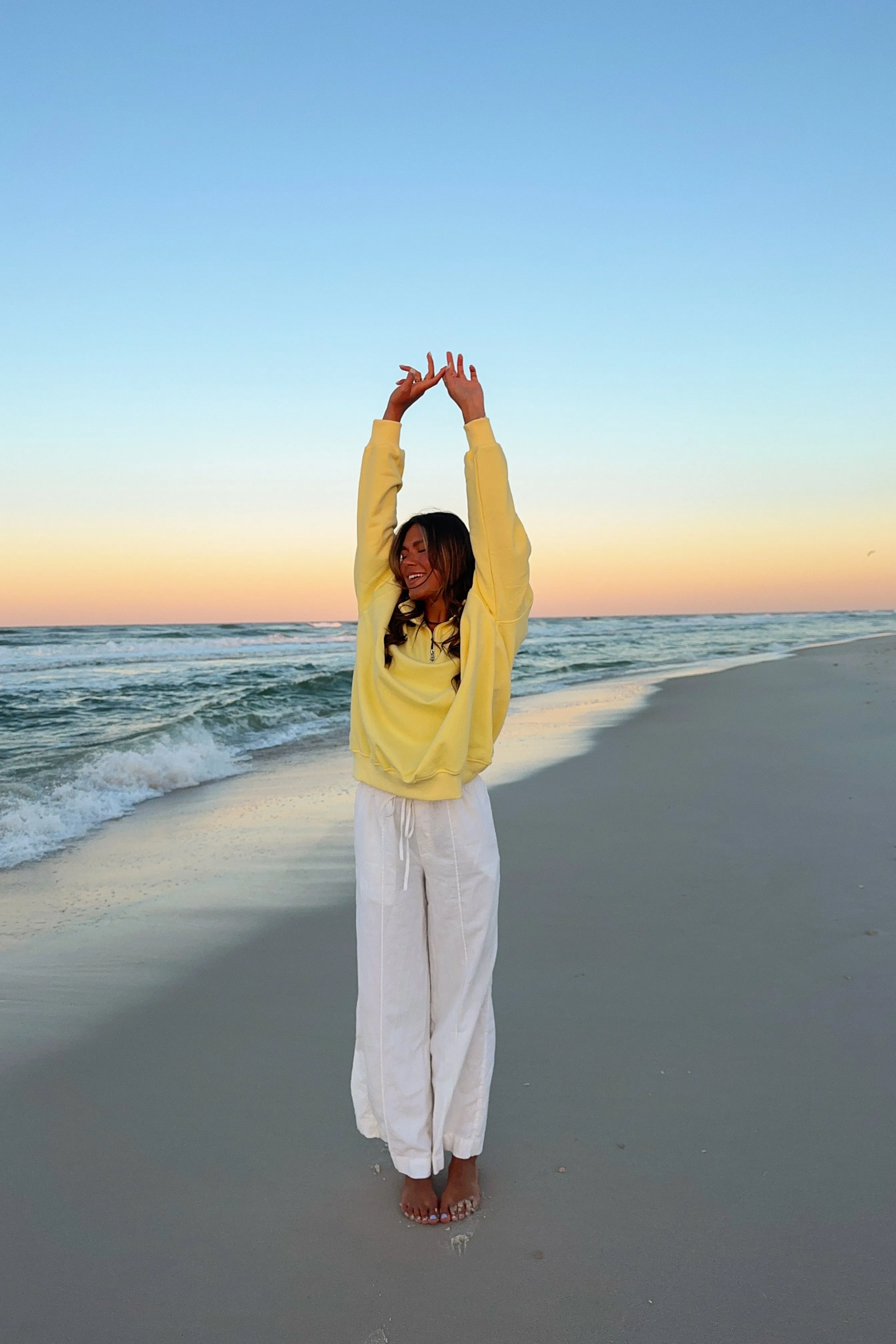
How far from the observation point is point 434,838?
6.83 ft

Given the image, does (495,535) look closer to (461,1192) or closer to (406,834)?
(406,834)

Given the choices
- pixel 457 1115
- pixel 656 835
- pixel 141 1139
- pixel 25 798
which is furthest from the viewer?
pixel 25 798

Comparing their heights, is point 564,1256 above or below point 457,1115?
below

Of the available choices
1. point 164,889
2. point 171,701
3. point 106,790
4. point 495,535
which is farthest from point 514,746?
point 171,701

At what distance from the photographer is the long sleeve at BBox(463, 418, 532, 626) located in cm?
210

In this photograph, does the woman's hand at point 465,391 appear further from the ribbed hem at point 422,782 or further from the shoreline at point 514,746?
the shoreline at point 514,746

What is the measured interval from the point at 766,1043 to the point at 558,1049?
0.65m

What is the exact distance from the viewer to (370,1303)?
6.02ft

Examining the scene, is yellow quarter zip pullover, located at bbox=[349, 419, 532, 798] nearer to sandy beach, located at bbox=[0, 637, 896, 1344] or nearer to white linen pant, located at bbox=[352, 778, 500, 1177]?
white linen pant, located at bbox=[352, 778, 500, 1177]

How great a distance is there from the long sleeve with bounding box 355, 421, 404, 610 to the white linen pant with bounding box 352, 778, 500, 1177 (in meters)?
0.56

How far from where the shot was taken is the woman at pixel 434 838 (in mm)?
2074

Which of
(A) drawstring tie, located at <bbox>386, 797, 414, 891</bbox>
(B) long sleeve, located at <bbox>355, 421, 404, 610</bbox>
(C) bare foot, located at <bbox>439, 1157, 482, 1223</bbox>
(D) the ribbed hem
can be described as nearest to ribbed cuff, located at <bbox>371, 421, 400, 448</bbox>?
(B) long sleeve, located at <bbox>355, 421, 404, 610</bbox>

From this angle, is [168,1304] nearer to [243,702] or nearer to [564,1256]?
[564,1256]

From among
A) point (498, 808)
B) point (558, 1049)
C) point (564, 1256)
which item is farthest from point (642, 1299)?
point (498, 808)
